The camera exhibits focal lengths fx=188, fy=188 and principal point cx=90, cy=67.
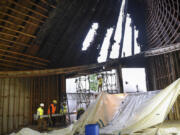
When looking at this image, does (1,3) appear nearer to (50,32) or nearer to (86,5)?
(50,32)

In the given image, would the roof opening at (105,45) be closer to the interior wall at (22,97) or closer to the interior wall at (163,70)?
the interior wall at (163,70)

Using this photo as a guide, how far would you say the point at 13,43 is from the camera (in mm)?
10438

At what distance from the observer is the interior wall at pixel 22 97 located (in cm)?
1080

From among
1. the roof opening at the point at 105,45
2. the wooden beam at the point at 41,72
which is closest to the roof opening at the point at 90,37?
the roof opening at the point at 105,45

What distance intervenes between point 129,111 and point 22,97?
7.82m

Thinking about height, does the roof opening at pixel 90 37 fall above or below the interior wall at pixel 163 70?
above

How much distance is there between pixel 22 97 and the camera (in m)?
11.7

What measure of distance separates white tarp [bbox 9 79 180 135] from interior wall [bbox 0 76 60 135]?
558cm

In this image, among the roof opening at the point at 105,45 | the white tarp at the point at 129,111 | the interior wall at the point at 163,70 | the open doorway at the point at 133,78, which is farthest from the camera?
the roof opening at the point at 105,45

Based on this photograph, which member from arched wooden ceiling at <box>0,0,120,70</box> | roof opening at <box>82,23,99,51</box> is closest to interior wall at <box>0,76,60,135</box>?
arched wooden ceiling at <box>0,0,120,70</box>

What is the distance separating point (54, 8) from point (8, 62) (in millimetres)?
4190

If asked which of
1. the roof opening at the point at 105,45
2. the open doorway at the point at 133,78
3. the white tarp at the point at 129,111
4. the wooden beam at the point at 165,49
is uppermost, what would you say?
the roof opening at the point at 105,45

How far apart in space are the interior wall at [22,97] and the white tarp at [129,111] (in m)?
5.58

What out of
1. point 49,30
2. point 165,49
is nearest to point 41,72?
point 49,30
